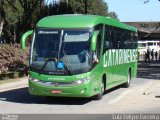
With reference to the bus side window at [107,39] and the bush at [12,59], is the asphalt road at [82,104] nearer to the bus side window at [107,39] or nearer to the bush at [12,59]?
the bus side window at [107,39]

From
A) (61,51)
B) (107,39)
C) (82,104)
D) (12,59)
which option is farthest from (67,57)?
(12,59)

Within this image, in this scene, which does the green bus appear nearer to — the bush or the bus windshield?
the bus windshield

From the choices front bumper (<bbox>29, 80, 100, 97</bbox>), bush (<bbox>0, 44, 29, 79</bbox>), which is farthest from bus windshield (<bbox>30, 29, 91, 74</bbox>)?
bush (<bbox>0, 44, 29, 79</bbox>)

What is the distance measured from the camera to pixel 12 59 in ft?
102

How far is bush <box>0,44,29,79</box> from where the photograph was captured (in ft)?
98.6

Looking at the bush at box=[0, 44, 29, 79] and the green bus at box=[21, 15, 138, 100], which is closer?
the green bus at box=[21, 15, 138, 100]

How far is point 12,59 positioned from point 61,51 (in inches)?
587

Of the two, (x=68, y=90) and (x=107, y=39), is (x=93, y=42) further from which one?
(x=107, y=39)

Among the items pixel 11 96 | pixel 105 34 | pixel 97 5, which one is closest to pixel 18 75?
pixel 11 96

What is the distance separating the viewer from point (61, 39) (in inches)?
661

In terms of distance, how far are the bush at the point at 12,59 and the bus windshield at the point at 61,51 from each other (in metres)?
13.0

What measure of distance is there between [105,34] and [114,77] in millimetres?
2622

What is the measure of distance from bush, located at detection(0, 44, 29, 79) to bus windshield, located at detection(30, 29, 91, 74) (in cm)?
1297

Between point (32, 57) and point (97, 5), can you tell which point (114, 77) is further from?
point (97, 5)
